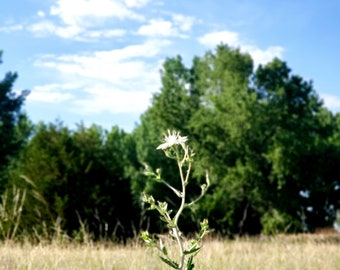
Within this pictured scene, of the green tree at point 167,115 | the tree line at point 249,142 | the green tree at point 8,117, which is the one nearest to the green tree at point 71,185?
the tree line at point 249,142

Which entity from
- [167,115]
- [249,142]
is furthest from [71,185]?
[167,115]

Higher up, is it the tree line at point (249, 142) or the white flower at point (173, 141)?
the tree line at point (249, 142)

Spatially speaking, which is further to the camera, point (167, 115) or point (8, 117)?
point (167, 115)

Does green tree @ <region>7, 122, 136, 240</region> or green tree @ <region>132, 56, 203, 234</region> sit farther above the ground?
green tree @ <region>132, 56, 203, 234</region>

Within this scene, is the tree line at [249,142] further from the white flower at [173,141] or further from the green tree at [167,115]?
the white flower at [173,141]

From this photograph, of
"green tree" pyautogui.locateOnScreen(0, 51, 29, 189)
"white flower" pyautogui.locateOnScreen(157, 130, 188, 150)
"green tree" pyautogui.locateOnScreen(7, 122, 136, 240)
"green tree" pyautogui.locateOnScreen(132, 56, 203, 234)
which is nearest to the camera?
"white flower" pyautogui.locateOnScreen(157, 130, 188, 150)

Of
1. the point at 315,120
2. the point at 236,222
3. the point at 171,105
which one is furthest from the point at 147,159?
the point at 315,120

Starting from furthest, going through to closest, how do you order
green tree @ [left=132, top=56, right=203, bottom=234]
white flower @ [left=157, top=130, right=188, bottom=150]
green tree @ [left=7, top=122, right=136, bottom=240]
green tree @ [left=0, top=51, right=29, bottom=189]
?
green tree @ [left=132, top=56, right=203, bottom=234] → green tree @ [left=0, top=51, right=29, bottom=189] → green tree @ [left=7, top=122, right=136, bottom=240] → white flower @ [left=157, top=130, right=188, bottom=150]

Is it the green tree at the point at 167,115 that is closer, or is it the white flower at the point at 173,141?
the white flower at the point at 173,141

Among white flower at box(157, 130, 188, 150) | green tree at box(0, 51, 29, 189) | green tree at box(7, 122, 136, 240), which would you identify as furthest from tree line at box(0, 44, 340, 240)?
white flower at box(157, 130, 188, 150)

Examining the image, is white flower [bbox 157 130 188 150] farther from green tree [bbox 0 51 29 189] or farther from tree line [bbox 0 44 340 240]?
green tree [bbox 0 51 29 189]

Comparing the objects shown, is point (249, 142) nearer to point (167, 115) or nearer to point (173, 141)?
point (167, 115)

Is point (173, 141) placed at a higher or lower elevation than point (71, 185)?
lower

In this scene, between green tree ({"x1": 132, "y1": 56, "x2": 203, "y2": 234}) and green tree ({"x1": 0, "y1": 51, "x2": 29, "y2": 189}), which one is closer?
green tree ({"x1": 0, "y1": 51, "x2": 29, "y2": 189})
